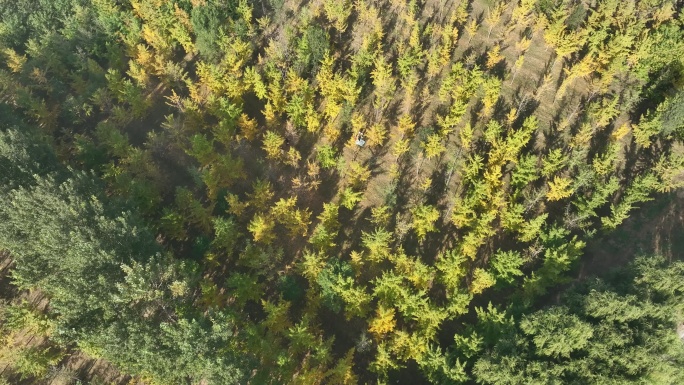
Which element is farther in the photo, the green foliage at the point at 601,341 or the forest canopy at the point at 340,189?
the forest canopy at the point at 340,189

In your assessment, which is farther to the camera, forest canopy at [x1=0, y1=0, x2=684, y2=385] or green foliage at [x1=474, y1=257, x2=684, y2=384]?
forest canopy at [x1=0, y1=0, x2=684, y2=385]

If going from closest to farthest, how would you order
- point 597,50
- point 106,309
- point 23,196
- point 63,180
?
point 106,309, point 23,196, point 63,180, point 597,50

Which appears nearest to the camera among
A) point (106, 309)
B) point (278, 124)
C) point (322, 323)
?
point (106, 309)

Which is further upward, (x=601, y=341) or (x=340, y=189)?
(x=340, y=189)

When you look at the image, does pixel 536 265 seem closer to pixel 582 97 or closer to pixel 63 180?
pixel 582 97

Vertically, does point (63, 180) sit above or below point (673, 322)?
below

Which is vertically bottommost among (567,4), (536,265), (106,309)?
(106,309)

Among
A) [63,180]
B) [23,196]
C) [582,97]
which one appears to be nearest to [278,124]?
[63,180]

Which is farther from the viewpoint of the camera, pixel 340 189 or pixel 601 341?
pixel 340 189
